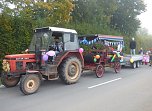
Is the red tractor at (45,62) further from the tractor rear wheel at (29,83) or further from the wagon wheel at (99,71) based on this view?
→ the wagon wheel at (99,71)

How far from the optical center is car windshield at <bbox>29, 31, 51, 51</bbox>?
1112 cm

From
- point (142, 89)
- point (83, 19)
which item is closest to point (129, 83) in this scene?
point (142, 89)

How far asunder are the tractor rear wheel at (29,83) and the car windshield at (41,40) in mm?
1693

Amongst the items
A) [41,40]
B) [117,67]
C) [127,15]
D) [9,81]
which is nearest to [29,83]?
[9,81]

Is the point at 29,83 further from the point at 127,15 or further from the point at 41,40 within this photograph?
the point at 127,15

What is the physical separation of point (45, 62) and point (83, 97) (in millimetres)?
2582

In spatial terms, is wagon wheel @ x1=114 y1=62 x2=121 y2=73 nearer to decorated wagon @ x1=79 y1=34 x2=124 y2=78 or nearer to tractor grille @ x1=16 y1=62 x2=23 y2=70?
decorated wagon @ x1=79 y1=34 x2=124 y2=78

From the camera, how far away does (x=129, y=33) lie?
113 ft

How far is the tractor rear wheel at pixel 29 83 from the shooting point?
9375mm

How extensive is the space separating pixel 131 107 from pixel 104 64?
704 cm

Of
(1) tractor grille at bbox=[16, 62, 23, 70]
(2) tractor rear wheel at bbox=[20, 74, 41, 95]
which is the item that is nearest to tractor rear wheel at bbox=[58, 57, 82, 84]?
(2) tractor rear wheel at bbox=[20, 74, 41, 95]

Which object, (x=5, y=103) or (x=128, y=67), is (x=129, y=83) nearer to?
(x=5, y=103)

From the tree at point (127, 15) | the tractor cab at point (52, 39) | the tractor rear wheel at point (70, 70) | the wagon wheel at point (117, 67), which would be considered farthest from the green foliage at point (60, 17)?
the wagon wheel at point (117, 67)

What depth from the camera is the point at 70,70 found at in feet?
37.9
